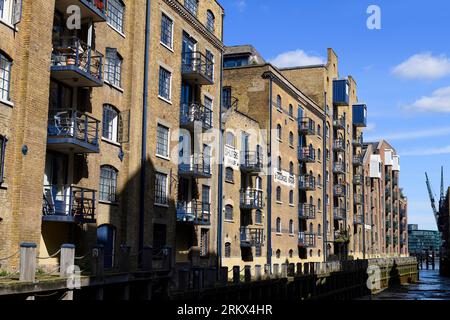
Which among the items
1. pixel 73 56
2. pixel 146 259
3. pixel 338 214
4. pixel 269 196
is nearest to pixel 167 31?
pixel 73 56

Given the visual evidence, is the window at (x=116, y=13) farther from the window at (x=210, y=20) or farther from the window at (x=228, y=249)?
the window at (x=228, y=249)

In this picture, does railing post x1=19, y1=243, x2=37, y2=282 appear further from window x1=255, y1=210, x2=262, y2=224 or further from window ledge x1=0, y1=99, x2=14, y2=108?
window x1=255, y1=210, x2=262, y2=224

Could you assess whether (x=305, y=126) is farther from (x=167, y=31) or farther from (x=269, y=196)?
(x=167, y=31)

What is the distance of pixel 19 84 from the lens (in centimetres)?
1716

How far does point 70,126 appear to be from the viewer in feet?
61.7

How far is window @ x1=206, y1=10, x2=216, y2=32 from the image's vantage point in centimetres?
3156

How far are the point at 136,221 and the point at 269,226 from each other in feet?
55.1

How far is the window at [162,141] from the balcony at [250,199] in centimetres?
1015

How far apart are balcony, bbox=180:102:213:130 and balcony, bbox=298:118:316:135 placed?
18.5 m

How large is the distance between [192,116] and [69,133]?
10.6 metres

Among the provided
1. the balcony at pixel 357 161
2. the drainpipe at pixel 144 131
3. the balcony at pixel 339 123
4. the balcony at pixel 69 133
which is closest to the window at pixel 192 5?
the drainpipe at pixel 144 131

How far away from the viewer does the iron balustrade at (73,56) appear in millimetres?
18800
